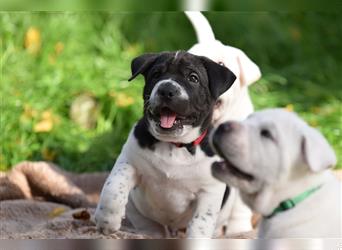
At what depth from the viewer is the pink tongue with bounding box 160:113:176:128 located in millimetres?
1828

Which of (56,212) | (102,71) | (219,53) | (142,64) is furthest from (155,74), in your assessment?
(102,71)

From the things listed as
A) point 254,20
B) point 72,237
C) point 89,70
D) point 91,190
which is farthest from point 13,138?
point 254,20

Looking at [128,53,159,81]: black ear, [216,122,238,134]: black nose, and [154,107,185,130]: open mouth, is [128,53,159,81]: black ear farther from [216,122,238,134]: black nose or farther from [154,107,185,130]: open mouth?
[216,122,238,134]: black nose

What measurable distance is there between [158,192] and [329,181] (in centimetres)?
43

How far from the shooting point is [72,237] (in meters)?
2.05

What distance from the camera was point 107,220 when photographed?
196 centimetres

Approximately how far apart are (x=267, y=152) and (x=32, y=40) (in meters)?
2.25

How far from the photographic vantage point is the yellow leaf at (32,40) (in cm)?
371

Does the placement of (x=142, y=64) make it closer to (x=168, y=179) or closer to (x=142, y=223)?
(x=168, y=179)

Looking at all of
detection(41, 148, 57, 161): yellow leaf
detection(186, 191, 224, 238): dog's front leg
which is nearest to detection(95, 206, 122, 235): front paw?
detection(186, 191, 224, 238): dog's front leg

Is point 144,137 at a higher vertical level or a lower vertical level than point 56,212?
higher

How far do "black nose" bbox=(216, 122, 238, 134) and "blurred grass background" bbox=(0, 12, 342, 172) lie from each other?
0.66 meters

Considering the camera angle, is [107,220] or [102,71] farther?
[102,71]

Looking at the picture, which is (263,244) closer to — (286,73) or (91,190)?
(91,190)
